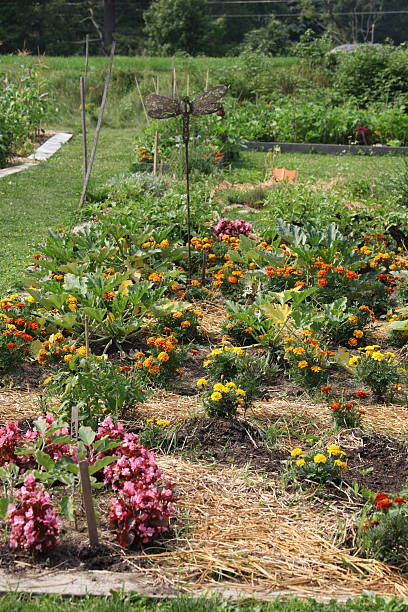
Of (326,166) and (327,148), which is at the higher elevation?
(327,148)

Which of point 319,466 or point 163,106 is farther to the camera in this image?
point 163,106

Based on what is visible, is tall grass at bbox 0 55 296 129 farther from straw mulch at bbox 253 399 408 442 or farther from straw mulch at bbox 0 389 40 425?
straw mulch at bbox 253 399 408 442

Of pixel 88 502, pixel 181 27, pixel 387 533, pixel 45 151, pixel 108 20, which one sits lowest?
pixel 387 533

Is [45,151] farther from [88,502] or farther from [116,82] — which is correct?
[88,502]

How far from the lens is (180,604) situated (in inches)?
78.0

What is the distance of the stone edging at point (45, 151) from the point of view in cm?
962

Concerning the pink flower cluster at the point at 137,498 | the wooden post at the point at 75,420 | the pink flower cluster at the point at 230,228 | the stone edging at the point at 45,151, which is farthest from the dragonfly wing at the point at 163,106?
the stone edging at the point at 45,151

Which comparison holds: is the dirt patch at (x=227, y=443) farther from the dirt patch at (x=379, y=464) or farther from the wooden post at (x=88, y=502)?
the wooden post at (x=88, y=502)

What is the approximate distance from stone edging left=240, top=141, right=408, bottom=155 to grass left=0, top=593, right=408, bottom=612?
9.73 metres

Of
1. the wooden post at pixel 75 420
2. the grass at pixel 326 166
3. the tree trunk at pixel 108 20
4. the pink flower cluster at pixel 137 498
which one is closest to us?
A: the pink flower cluster at pixel 137 498

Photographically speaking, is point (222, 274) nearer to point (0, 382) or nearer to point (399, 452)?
point (0, 382)

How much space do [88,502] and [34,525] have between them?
20 centimetres

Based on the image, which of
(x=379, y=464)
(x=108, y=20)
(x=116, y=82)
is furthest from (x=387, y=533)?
(x=108, y=20)

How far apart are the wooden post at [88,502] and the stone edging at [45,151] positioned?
7666 millimetres
